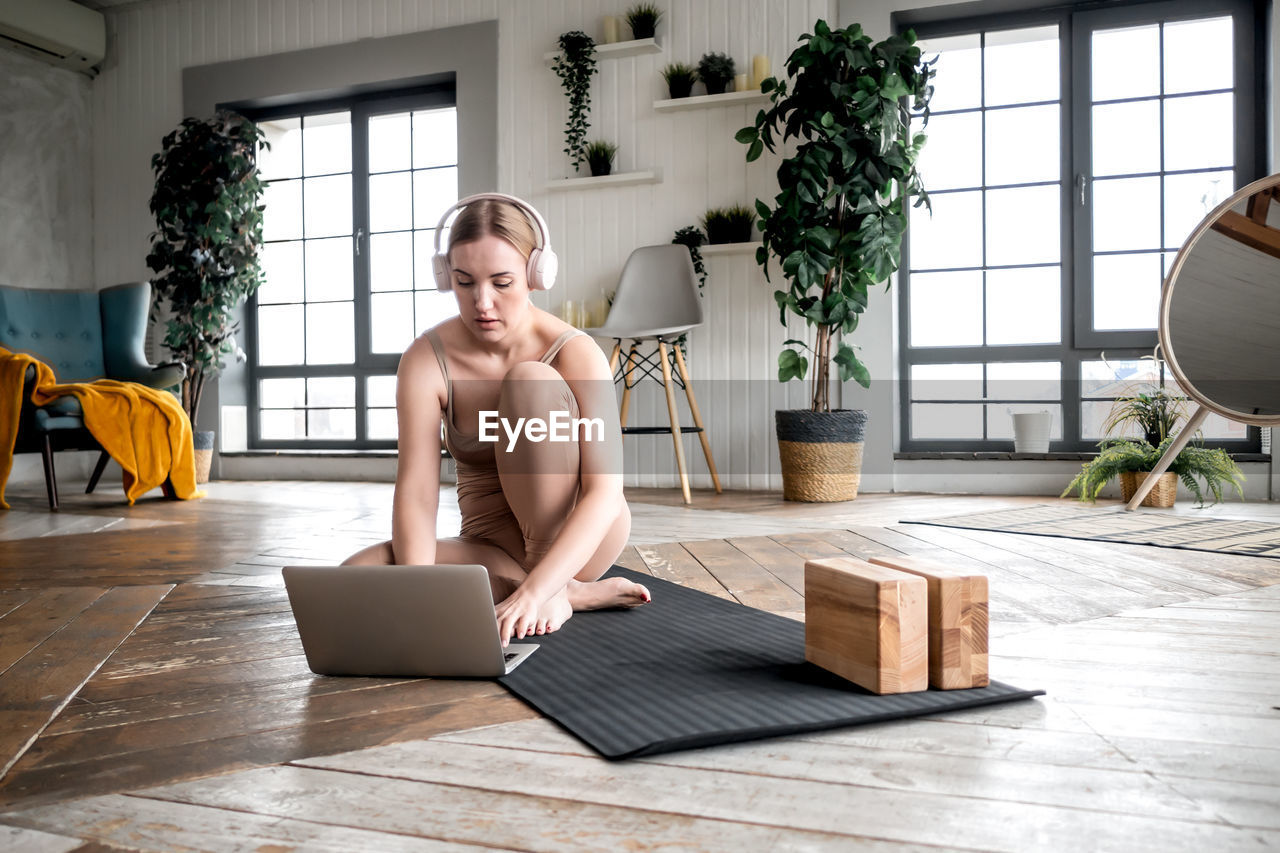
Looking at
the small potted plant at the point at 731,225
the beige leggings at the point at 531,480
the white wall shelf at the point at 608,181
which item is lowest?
the beige leggings at the point at 531,480

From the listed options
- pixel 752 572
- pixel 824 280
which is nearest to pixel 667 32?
pixel 824 280

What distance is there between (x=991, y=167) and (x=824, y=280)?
3.59 feet

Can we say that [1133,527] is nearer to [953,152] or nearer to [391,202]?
[953,152]


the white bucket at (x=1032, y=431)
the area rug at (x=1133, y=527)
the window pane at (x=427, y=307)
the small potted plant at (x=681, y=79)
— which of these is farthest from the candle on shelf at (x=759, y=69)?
the area rug at (x=1133, y=527)

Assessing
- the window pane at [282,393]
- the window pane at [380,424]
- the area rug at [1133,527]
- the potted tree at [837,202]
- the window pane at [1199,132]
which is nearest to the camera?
the area rug at [1133,527]

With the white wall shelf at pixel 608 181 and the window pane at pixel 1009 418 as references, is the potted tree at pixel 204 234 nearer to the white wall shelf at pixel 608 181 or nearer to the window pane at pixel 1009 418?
the white wall shelf at pixel 608 181

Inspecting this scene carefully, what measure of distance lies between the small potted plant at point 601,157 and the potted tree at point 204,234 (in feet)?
5.91

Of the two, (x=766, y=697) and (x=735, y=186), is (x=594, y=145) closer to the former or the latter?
(x=735, y=186)

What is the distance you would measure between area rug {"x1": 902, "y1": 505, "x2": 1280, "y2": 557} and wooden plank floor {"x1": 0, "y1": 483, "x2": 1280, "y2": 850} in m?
0.59

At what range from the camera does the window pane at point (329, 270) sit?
5137 millimetres

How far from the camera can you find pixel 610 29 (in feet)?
14.0

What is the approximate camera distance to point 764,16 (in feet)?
13.6

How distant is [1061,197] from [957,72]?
739 mm

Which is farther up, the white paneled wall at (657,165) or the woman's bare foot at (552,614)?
the white paneled wall at (657,165)
